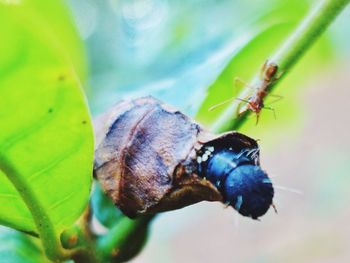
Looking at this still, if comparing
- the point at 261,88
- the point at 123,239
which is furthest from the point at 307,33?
the point at 123,239

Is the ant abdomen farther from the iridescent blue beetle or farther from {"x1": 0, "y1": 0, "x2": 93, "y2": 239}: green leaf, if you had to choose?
{"x1": 0, "y1": 0, "x2": 93, "y2": 239}: green leaf

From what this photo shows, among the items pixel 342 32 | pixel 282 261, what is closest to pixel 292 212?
pixel 282 261

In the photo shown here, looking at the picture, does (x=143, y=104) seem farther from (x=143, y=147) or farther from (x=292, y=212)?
(x=292, y=212)

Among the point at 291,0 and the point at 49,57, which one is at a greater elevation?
the point at 49,57

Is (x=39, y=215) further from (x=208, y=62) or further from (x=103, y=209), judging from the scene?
(x=208, y=62)

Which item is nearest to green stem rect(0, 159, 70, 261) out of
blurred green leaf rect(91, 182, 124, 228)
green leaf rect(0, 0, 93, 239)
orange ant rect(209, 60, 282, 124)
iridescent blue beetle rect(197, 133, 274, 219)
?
green leaf rect(0, 0, 93, 239)

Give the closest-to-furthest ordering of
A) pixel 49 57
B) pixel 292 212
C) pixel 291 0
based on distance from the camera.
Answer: pixel 49 57
pixel 291 0
pixel 292 212

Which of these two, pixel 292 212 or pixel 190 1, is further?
pixel 292 212
